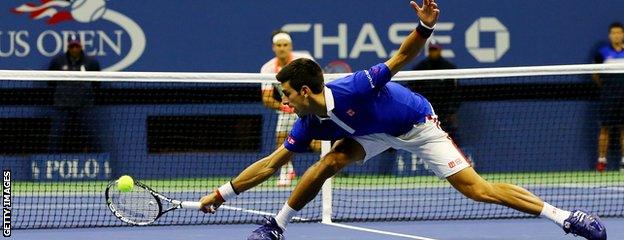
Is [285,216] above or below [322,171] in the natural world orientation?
below

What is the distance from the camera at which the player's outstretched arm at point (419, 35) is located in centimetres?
787

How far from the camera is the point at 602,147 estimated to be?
600 inches

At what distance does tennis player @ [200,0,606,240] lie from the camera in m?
7.91

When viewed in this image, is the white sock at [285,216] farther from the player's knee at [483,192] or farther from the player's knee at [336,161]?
the player's knee at [483,192]

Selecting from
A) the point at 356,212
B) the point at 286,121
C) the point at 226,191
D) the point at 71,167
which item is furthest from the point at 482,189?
the point at 71,167

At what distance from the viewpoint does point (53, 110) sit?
14922 millimetres

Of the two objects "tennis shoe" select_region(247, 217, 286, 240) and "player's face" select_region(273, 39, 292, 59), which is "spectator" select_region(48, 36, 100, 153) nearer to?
"player's face" select_region(273, 39, 292, 59)

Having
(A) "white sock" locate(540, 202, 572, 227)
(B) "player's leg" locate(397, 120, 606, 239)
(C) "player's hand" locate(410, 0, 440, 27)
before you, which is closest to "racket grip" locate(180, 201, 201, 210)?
(B) "player's leg" locate(397, 120, 606, 239)

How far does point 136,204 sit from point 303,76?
1.63 m

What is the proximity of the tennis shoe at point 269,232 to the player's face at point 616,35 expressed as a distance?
7.61 metres

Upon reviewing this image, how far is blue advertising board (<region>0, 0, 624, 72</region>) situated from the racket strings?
6.32 m

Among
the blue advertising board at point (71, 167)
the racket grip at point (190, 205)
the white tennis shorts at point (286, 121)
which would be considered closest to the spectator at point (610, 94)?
the white tennis shorts at point (286, 121)

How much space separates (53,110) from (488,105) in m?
4.79

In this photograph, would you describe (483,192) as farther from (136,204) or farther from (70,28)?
(70,28)
